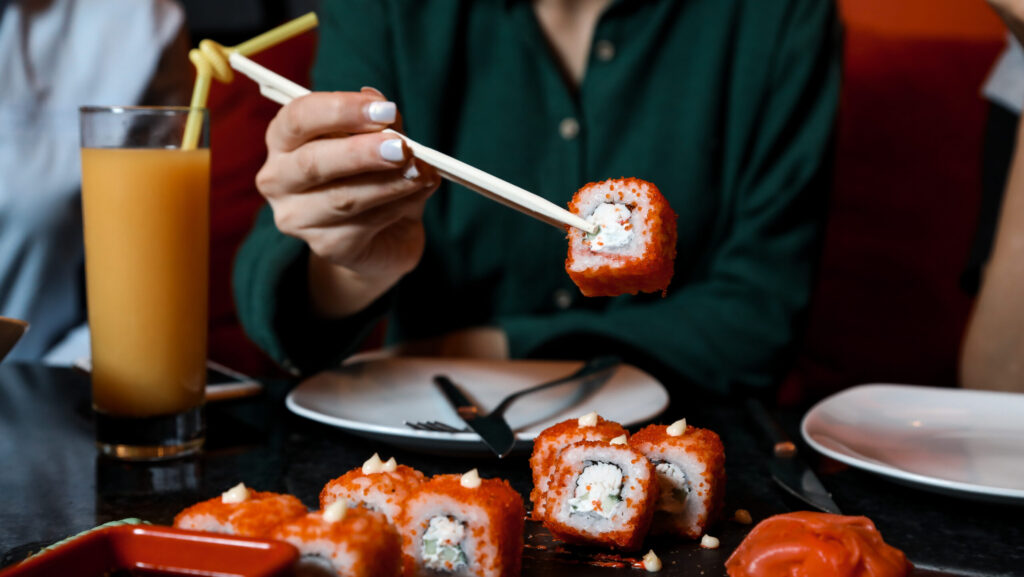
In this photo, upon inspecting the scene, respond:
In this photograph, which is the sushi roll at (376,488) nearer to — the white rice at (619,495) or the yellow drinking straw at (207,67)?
the white rice at (619,495)

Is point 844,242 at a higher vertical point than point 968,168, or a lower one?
lower

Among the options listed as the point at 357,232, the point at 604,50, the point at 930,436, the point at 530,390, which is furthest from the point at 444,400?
the point at 604,50

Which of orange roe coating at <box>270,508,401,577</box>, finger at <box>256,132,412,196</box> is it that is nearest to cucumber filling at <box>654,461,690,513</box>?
orange roe coating at <box>270,508,401,577</box>

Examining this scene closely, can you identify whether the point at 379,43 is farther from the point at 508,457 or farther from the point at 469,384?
the point at 508,457

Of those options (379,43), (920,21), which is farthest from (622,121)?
(920,21)

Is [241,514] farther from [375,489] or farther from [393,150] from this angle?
Answer: [393,150]

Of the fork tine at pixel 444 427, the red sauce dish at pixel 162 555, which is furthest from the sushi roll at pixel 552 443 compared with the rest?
the red sauce dish at pixel 162 555
